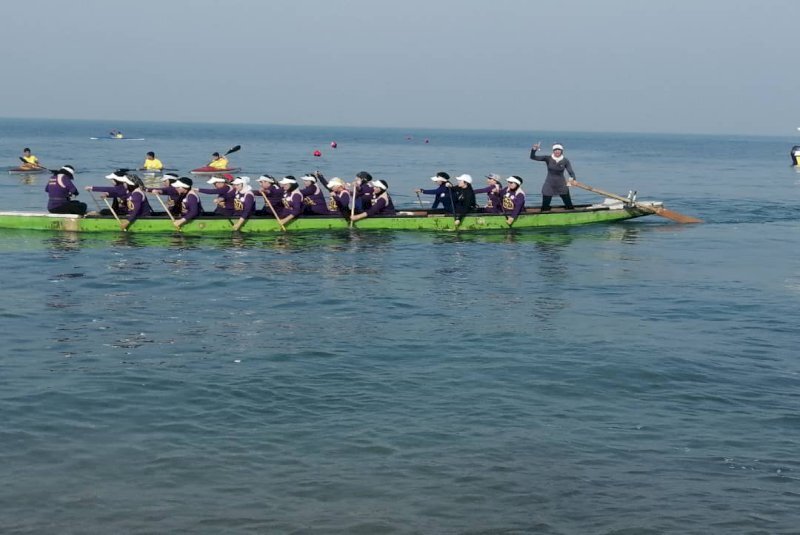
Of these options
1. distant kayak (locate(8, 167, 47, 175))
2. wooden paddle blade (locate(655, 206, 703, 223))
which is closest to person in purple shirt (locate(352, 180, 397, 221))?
wooden paddle blade (locate(655, 206, 703, 223))

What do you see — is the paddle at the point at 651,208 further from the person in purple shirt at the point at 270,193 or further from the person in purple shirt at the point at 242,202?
the person in purple shirt at the point at 242,202

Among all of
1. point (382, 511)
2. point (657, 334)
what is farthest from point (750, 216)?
point (382, 511)

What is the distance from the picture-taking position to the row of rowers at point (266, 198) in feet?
79.6

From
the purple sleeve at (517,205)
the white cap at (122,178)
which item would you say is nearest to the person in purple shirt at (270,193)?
the white cap at (122,178)

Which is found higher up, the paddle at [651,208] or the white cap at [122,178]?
the white cap at [122,178]

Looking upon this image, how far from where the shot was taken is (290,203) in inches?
995

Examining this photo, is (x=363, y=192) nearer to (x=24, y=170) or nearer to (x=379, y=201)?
(x=379, y=201)

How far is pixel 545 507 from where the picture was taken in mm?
8875

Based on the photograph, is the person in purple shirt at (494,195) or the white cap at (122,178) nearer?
the white cap at (122,178)

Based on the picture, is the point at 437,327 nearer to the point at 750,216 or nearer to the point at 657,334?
the point at 657,334

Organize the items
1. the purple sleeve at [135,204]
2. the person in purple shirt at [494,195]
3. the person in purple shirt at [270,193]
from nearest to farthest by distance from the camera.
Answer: the purple sleeve at [135,204] → the person in purple shirt at [270,193] → the person in purple shirt at [494,195]

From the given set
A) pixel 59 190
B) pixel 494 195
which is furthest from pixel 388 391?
pixel 494 195

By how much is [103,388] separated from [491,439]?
5.01 m

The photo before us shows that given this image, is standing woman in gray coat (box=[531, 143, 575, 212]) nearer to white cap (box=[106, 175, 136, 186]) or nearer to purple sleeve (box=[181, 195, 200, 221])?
purple sleeve (box=[181, 195, 200, 221])
